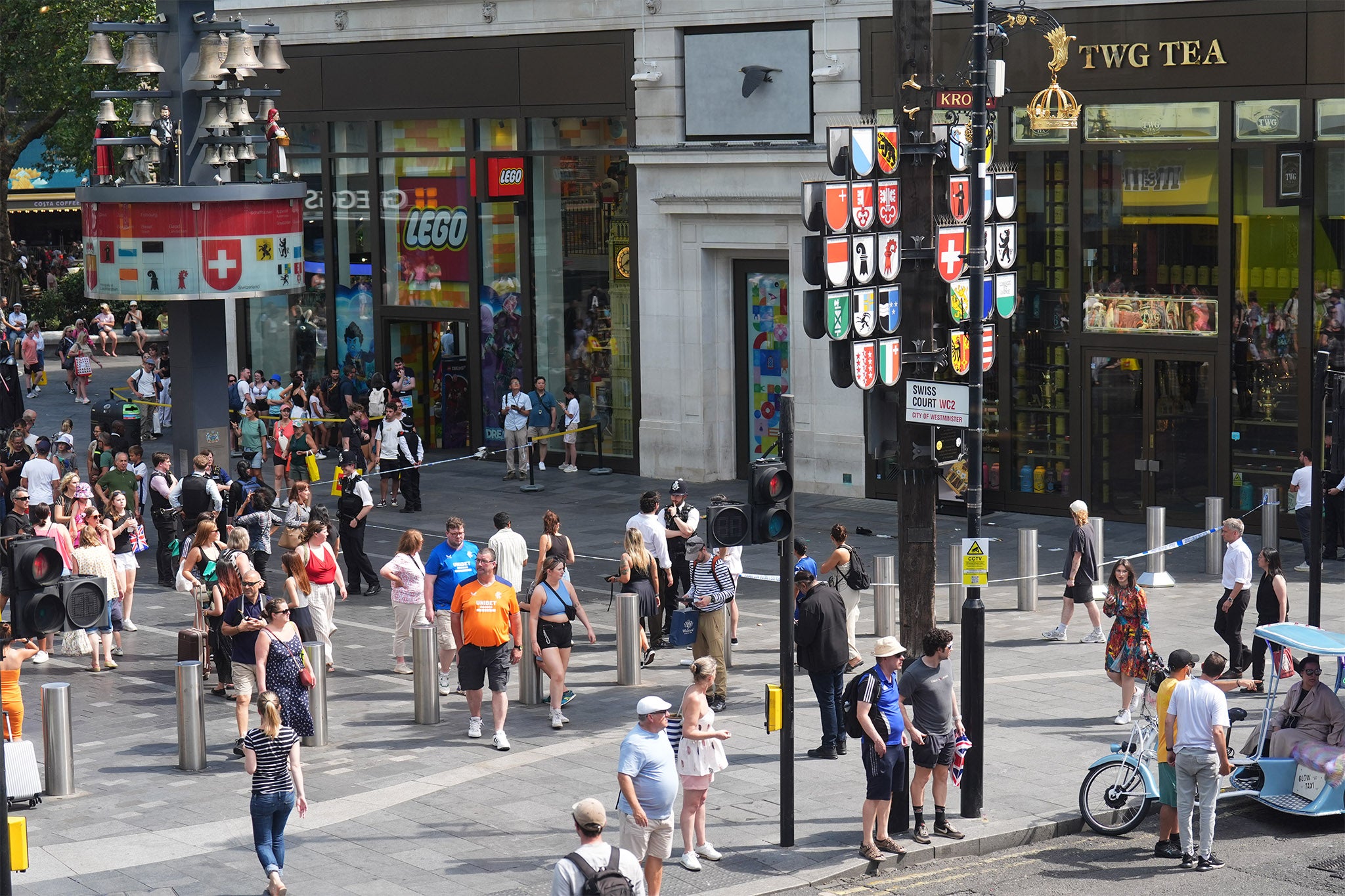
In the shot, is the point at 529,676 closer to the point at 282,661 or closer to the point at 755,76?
the point at 282,661

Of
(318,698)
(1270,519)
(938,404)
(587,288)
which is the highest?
(587,288)

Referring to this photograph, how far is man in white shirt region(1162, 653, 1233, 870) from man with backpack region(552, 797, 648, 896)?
15.5 ft

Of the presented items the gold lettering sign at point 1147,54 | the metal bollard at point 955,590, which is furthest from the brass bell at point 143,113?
the gold lettering sign at point 1147,54

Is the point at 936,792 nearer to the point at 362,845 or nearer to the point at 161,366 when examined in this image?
the point at 362,845

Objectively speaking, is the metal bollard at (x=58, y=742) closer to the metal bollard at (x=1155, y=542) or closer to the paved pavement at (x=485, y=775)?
the paved pavement at (x=485, y=775)

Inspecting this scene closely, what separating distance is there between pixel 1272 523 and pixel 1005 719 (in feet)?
23.2

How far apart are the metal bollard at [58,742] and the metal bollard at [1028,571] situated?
10630 millimetres

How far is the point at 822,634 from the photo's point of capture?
14.8 m

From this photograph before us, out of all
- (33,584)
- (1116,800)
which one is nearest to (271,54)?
(33,584)

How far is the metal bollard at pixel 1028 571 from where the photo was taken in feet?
66.5

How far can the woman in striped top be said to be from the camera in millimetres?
11570

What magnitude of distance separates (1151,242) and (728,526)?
45.5 ft

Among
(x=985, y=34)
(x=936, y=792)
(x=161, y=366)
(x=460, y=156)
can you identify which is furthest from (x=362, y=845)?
(x=161, y=366)

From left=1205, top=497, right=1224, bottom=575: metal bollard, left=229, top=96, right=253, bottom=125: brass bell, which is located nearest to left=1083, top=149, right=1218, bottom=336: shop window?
left=1205, top=497, right=1224, bottom=575: metal bollard
